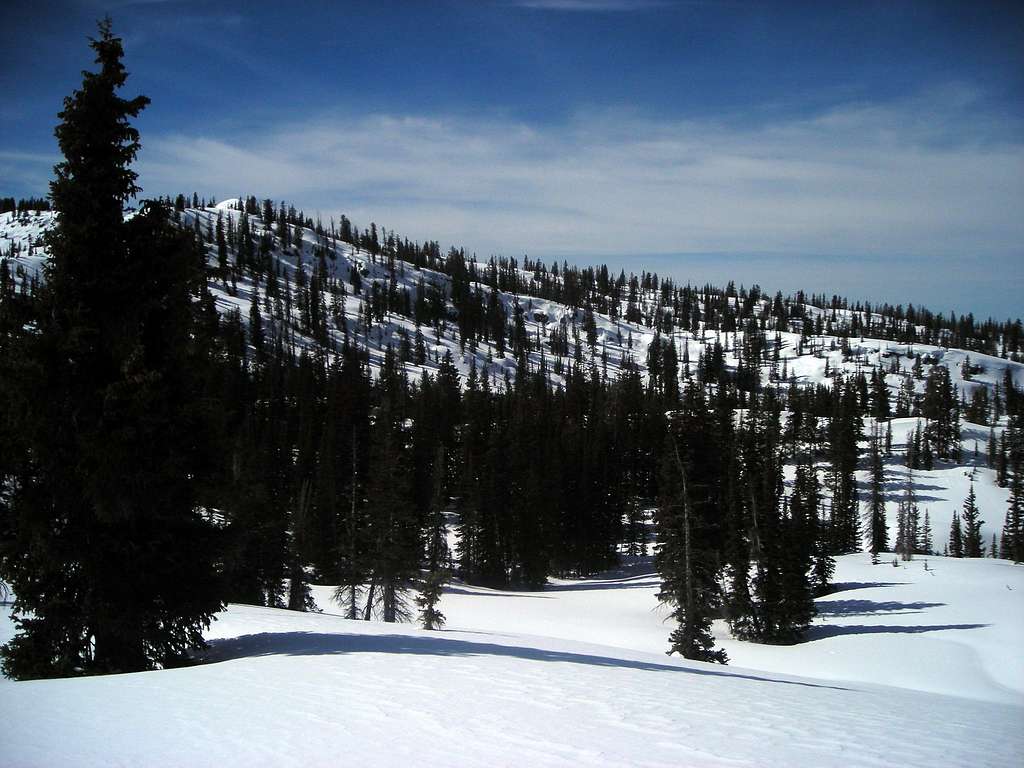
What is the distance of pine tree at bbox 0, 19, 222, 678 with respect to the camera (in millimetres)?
11555

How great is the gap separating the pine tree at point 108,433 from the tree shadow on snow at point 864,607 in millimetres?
34020

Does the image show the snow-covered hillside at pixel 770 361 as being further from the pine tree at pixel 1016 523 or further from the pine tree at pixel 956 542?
the pine tree at pixel 1016 523

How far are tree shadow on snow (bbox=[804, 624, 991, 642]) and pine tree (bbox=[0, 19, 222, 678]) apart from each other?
2924 cm

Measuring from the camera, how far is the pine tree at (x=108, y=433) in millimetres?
11555

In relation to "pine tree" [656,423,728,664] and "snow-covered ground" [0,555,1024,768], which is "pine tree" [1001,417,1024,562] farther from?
"snow-covered ground" [0,555,1024,768]

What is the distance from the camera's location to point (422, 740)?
6727 mm

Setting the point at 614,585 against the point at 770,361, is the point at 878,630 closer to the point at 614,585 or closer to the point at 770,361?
the point at 614,585

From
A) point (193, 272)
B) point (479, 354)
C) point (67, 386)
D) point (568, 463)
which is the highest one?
point (479, 354)

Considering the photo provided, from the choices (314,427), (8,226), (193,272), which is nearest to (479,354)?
(314,427)

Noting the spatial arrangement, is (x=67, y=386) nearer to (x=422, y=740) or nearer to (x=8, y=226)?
(x=422, y=740)

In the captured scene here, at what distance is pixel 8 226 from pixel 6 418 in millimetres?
217215

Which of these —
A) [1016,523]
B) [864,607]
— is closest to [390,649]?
[864,607]

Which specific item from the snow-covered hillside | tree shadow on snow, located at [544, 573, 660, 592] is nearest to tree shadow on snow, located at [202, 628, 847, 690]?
tree shadow on snow, located at [544, 573, 660, 592]

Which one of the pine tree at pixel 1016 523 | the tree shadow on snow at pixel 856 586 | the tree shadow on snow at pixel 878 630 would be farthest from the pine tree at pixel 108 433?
the pine tree at pixel 1016 523
